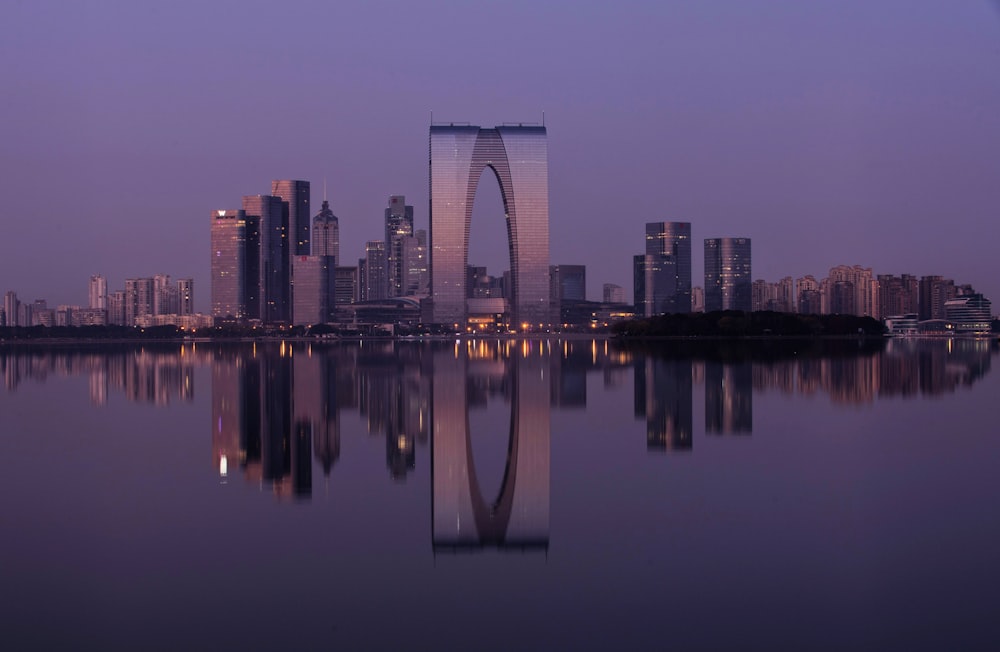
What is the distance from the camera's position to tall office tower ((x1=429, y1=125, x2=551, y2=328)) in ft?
563

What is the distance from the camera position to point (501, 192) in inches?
6978

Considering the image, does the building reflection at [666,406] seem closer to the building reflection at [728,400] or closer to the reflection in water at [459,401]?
the reflection in water at [459,401]

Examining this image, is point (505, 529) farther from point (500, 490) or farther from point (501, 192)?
point (501, 192)

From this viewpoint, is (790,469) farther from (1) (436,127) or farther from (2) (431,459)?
(1) (436,127)

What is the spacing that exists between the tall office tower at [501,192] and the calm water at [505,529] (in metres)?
150

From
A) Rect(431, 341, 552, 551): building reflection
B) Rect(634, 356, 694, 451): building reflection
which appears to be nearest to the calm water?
Rect(431, 341, 552, 551): building reflection

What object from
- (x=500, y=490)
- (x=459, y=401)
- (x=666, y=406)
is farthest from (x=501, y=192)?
(x=500, y=490)

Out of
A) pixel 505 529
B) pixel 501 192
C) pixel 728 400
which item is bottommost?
pixel 505 529

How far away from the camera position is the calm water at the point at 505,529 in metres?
7.92

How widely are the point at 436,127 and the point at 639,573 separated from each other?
545ft

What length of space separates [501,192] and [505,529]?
167853 millimetres

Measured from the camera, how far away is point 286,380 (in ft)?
121

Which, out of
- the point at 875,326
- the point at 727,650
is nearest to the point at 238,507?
the point at 727,650

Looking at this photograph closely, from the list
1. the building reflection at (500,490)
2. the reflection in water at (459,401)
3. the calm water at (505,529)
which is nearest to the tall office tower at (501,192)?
the reflection in water at (459,401)
